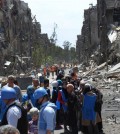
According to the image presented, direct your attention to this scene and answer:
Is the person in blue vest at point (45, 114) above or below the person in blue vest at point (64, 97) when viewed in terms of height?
below

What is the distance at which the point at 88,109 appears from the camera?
483 inches

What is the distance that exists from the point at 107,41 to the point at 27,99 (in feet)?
173

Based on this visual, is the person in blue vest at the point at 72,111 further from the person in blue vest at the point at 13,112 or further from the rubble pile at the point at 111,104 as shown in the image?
the person in blue vest at the point at 13,112

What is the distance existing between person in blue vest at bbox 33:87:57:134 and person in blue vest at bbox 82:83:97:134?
473cm

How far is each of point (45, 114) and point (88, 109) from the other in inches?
207

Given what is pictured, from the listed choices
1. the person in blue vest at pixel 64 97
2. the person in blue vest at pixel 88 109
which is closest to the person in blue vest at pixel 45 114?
the person in blue vest at pixel 88 109

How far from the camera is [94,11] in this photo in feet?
386

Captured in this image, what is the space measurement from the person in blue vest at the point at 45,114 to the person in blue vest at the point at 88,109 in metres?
4.73

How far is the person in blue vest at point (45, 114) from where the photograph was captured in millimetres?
7078

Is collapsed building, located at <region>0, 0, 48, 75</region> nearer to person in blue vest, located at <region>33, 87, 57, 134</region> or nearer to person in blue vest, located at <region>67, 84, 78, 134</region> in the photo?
person in blue vest, located at <region>67, 84, 78, 134</region>

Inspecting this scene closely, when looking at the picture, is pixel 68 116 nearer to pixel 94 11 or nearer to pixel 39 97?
pixel 39 97

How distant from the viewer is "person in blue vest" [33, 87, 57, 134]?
7.08 m

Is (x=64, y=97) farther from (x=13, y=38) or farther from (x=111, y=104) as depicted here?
(x=13, y=38)

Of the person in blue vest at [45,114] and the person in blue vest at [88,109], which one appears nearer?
the person in blue vest at [45,114]
